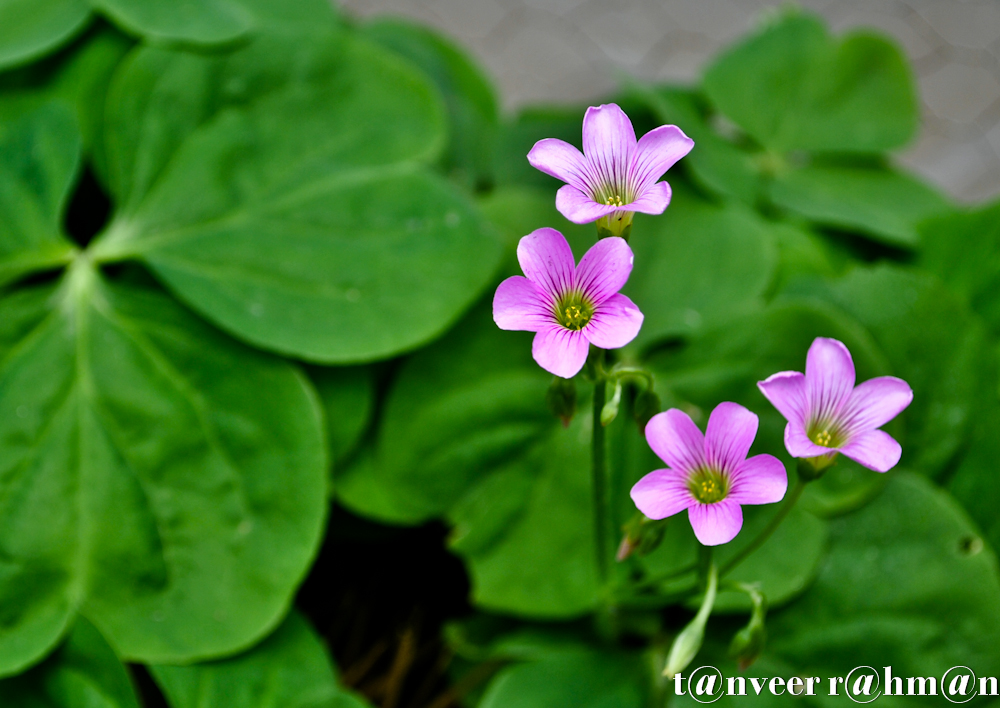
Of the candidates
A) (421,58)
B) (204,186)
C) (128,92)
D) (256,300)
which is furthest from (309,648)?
(421,58)

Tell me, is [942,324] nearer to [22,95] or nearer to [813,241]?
[813,241]

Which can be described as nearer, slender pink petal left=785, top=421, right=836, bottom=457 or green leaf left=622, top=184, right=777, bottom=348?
slender pink petal left=785, top=421, right=836, bottom=457

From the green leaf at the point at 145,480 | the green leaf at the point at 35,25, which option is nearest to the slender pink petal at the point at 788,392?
the green leaf at the point at 145,480

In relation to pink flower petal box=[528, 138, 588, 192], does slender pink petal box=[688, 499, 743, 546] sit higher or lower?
lower

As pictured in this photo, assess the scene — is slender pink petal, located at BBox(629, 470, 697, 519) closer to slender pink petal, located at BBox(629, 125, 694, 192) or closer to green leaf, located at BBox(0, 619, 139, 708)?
slender pink petal, located at BBox(629, 125, 694, 192)

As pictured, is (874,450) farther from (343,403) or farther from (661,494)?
(343,403)

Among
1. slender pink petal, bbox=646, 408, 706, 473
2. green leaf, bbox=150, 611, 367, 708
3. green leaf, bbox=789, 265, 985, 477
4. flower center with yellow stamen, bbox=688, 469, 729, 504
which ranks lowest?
green leaf, bbox=150, 611, 367, 708

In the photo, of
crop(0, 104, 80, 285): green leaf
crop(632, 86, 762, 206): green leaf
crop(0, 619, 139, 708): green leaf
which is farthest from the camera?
crop(632, 86, 762, 206): green leaf

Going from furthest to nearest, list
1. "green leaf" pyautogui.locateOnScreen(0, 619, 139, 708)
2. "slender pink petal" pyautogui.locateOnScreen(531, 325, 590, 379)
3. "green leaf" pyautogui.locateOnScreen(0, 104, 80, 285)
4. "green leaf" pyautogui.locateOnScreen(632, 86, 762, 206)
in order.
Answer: "green leaf" pyautogui.locateOnScreen(632, 86, 762, 206)
"green leaf" pyautogui.locateOnScreen(0, 104, 80, 285)
"green leaf" pyautogui.locateOnScreen(0, 619, 139, 708)
"slender pink petal" pyautogui.locateOnScreen(531, 325, 590, 379)

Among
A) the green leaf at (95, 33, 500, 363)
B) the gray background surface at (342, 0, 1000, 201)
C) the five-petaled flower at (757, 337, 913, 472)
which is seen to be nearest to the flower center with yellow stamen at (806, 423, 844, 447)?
the five-petaled flower at (757, 337, 913, 472)

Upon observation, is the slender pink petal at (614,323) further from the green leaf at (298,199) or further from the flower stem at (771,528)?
the green leaf at (298,199)
